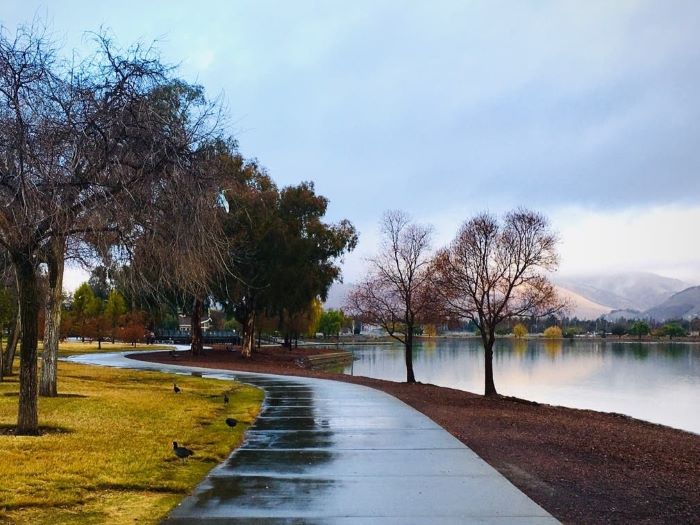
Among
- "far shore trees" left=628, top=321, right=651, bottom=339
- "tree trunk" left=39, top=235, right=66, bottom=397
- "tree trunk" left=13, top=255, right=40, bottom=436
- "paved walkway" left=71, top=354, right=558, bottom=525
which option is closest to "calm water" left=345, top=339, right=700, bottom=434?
"paved walkway" left=71, top=354, right=558, bottom=525

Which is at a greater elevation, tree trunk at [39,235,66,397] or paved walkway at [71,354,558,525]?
tree trunk at [39,235,66,397]

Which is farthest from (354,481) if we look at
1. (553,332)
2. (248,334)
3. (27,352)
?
(553,332)

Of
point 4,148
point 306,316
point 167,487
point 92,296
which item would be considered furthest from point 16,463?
point 92,296

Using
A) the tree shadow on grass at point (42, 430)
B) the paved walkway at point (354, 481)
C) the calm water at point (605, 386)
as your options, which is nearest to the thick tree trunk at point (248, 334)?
the calm water at point (605, 386)

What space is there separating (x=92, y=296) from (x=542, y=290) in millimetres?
61614

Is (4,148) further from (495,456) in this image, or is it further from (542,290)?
(542,290)

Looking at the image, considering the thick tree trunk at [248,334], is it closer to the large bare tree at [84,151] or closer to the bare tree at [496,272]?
the bare tree at [496,272]

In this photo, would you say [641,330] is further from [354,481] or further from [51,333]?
[354,481]

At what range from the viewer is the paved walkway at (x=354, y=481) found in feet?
21.3

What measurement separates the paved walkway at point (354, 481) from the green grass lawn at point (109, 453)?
1.51 feet

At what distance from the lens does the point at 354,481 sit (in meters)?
8.00

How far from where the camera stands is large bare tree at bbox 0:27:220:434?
8.95 m

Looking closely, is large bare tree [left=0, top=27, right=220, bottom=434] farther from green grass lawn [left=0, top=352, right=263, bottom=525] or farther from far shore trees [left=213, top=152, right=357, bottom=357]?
far shore trees [left=213, top=152, right=357, bottom=357]

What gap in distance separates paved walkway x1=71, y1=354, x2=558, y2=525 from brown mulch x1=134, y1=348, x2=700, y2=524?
507 millimetres
